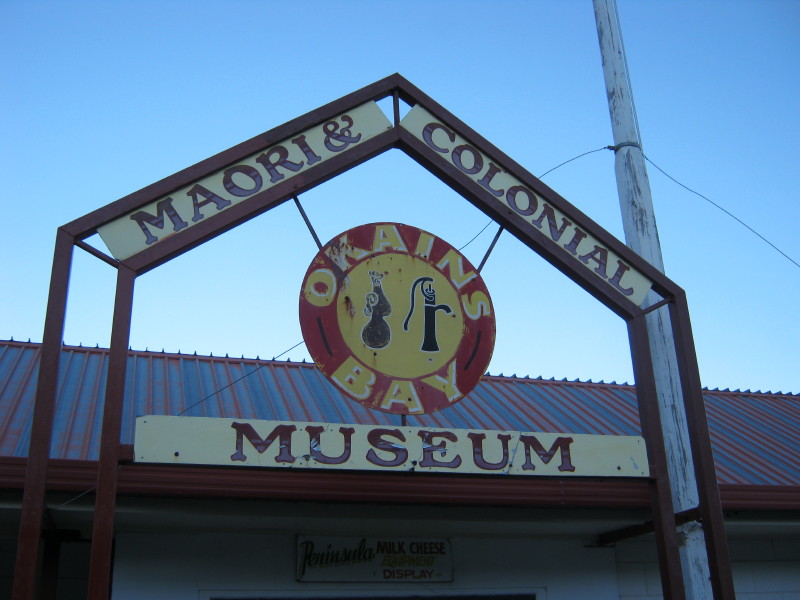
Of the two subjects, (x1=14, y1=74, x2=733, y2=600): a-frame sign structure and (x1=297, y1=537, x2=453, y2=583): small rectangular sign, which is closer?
(x1=14, y1=74, x2=733, y2=600): a-frame sign structure

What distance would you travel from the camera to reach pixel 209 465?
625cm

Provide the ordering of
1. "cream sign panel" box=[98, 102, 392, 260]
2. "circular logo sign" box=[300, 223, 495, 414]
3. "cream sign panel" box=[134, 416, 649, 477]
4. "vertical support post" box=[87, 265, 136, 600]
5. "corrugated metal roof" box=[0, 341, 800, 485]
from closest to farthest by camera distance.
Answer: "vertical support post" box=[87, 265, 136, 600]
"cream sign panel" box=[134, 416, 649, 477]
"cream sign panel" box=[98, 102, 392, 260]
"circular logo sign" box=[300, 223, 495, 414]
"corrugated metal roof" box=[0, 341, 800, 485]

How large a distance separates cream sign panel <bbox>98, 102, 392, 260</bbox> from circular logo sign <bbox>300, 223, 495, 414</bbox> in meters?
0.72

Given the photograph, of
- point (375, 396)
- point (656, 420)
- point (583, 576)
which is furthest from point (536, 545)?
point (375, 396)

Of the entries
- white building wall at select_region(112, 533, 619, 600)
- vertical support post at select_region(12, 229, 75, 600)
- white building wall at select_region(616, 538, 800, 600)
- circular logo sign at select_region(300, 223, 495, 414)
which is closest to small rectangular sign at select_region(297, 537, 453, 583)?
white building wall at select_region(112, 533, 619, 600)

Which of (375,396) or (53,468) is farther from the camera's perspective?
(375,396)

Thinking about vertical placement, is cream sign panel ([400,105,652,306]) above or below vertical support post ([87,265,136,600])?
above

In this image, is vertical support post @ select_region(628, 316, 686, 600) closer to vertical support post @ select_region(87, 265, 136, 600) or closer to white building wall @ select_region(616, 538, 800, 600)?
white building wall @ select_region(616, 538, 800, 600)

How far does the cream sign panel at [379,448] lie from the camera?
625 cm

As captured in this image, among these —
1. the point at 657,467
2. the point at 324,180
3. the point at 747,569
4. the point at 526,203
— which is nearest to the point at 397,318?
the point at 324,180

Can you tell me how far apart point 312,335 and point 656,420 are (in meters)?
2.87

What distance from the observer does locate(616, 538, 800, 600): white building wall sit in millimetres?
9406

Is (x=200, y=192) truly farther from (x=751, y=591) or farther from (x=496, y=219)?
(x=751, y=591)

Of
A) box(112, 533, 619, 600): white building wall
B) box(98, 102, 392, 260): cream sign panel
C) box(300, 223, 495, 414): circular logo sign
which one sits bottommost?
box(112, 533, 619, 600): white building wall
